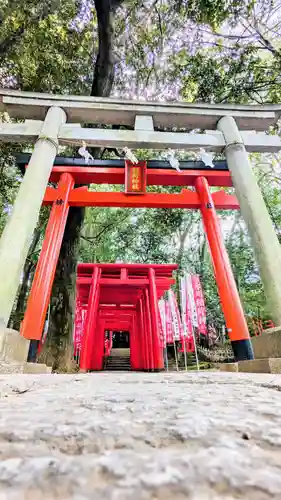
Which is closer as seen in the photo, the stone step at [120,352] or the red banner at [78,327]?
the red banner at [78,327]

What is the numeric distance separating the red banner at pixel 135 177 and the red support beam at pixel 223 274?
1.30 meters

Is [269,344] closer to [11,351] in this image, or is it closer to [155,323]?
[11,351]

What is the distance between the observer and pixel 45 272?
4684mm

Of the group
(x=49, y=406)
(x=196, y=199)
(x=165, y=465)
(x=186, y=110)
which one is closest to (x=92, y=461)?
(x=165, y=465)

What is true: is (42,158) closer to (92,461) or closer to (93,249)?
(92,461)

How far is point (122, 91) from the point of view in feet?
26.3

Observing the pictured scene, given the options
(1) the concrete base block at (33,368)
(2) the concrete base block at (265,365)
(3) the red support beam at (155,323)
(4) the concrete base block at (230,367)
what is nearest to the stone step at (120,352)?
(3) the red support beam at (155,323)

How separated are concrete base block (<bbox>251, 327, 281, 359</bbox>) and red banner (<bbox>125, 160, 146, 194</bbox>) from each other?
4.37 metres

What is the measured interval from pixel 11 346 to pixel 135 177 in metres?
4.70

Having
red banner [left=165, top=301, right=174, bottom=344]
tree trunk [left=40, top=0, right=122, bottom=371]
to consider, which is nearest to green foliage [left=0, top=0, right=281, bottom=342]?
tree trunk [left=40, top=0, right=122, bottom=371]

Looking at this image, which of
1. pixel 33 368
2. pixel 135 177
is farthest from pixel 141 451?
pixel 135 177

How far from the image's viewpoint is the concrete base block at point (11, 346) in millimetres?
2305

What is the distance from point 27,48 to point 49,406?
758 centimetres

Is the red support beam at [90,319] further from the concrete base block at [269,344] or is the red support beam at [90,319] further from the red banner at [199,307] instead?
the concrete base block at [269,344]
